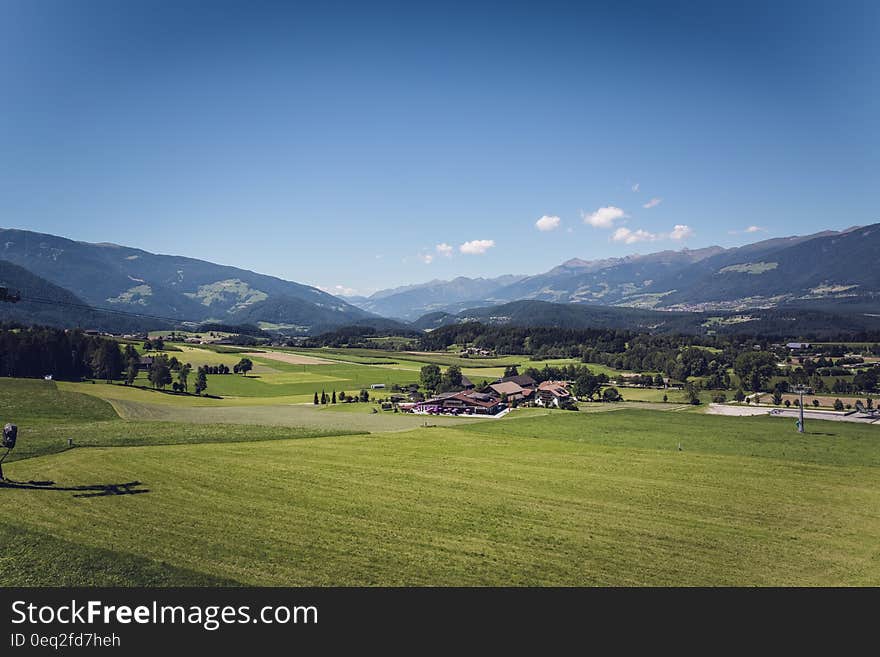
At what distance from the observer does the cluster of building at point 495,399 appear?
256 ft

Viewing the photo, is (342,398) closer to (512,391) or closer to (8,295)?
(512,391)

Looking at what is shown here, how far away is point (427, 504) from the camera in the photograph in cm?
2817

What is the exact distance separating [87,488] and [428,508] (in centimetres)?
1954

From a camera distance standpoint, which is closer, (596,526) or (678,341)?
(596,526)

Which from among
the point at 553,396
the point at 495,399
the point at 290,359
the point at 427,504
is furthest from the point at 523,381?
the point at 427,504

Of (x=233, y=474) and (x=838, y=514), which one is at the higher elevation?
(x=233, y=474)

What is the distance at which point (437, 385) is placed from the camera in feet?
320

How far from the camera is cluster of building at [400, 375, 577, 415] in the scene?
77925 mm

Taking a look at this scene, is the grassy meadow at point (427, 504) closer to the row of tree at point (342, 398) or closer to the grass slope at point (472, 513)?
the grass slope at point (472, 513)

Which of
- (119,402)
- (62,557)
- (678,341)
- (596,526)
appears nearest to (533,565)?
(596,526)

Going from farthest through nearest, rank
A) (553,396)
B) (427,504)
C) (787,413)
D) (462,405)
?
(553,396)
(462,405)
(787,413)
(427,504)

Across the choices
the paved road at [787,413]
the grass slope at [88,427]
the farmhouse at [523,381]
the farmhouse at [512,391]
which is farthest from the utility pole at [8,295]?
the paved road at [787,413]
